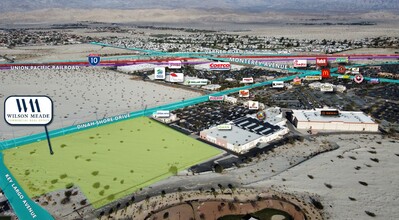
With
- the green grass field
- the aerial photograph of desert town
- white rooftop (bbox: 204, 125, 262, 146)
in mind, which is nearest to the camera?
the aerial photograph of desert town

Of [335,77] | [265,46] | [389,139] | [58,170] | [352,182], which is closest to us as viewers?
[352,182]

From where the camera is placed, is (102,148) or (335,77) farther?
(335,77)

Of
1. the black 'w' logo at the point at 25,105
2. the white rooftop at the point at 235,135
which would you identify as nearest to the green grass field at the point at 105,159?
the white rooftop at the point at 235,135

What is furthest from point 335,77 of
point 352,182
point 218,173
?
point 218,173

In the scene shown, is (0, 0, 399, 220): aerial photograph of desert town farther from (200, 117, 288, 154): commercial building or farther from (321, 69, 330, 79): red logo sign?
(321, 69, 330, 79): red logo sign

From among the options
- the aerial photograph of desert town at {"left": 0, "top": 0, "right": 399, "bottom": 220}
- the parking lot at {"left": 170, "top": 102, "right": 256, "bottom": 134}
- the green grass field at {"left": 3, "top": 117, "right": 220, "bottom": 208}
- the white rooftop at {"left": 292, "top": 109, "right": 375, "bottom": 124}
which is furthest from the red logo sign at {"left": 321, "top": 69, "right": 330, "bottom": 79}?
the green grass field at {"left": 3, "top": 117, "right": 220, "bottom": 208}

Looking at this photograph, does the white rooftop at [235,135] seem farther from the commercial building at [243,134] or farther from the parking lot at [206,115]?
the parking lot at [206,115]

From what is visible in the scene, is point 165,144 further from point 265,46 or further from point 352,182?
point 265,46
